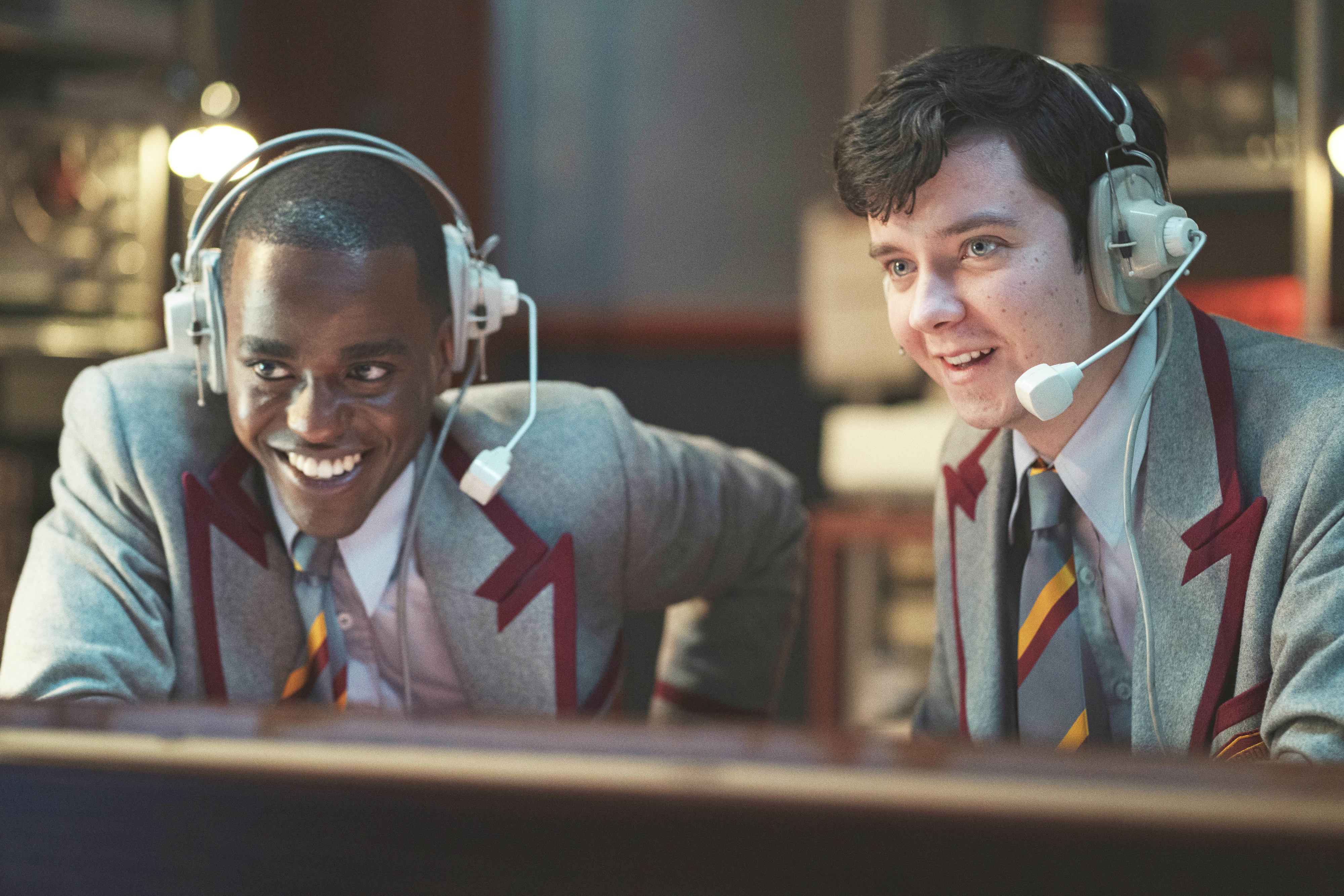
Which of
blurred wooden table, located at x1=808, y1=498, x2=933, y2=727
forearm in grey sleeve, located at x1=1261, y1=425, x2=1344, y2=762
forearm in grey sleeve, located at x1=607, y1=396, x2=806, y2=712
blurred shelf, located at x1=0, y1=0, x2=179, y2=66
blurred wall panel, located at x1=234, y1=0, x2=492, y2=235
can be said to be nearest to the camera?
forearm in grey sleeve, located at x1=1261, y1=425, x2=1344, y2=762

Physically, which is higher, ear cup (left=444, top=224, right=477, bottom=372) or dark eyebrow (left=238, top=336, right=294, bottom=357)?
ear cup (left=444, top=224, right=477, bottom=372)

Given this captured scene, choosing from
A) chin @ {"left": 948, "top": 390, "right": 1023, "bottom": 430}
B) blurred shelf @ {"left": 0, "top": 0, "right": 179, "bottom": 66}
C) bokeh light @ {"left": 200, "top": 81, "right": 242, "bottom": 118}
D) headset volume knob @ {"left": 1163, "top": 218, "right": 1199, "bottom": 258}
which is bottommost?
chin @ {"left": 948, "top": 390, "right": 1023, "bottom": 430}

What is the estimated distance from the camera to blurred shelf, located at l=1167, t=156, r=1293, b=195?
279 centimetres

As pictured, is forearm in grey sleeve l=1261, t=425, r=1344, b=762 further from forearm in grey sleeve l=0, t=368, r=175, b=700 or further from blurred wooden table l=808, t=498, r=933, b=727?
blurred wooden table l=808, t=498, r=933, b=727

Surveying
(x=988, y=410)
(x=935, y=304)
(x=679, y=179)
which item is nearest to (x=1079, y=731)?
(x=988, y=410)

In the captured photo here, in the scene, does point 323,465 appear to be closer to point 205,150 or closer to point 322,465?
point 322,465

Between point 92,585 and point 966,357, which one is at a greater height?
point 966,357

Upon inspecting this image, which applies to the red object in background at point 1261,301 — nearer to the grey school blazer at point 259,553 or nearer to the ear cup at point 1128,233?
the ear cup at point 1128,233

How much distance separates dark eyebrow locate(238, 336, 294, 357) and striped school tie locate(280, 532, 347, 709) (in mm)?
189

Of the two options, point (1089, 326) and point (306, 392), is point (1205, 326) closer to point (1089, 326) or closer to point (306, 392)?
point (1089, 326)

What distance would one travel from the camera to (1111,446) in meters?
1.03

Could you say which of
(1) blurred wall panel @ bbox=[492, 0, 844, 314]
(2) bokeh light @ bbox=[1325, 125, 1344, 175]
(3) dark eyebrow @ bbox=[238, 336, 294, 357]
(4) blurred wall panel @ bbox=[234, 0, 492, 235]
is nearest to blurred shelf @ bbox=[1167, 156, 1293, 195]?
(2) bokeh light @ bbox=[1325, 125, 1344, 175]

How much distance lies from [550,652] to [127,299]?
2035mm

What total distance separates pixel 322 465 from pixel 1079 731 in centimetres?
73
